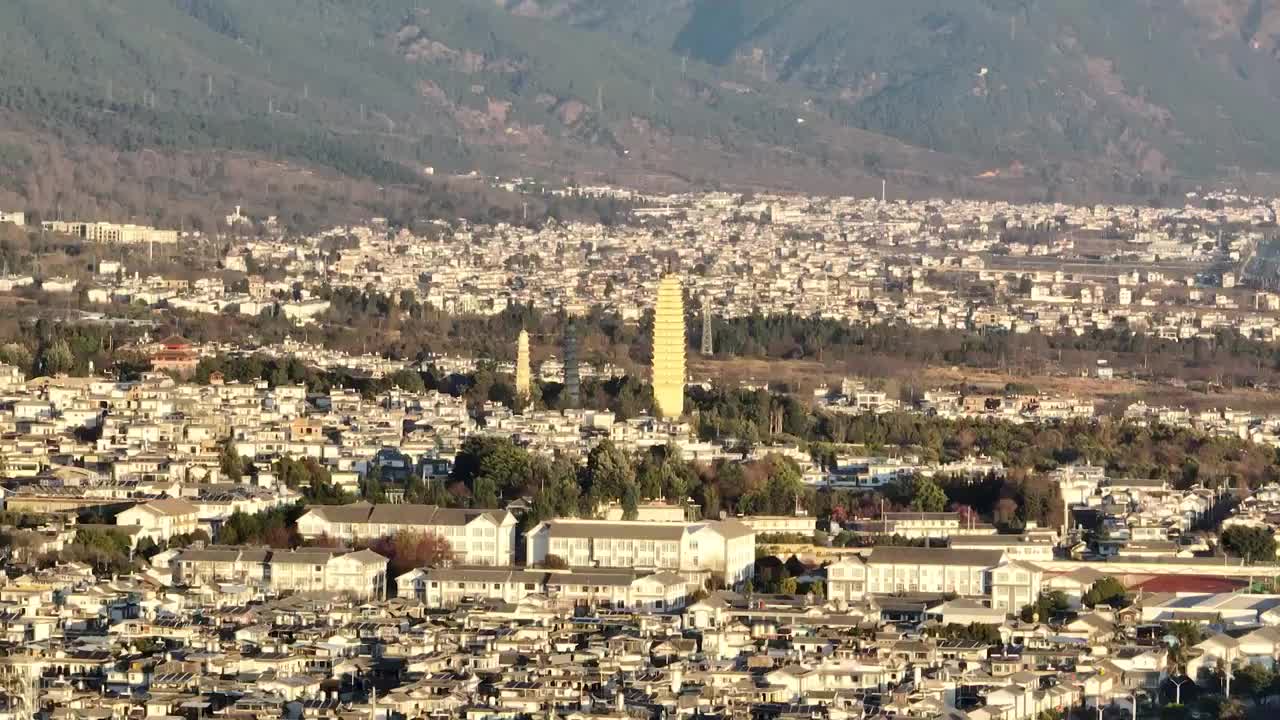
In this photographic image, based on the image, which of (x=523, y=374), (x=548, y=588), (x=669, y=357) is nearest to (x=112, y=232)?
(x=523, y=374)

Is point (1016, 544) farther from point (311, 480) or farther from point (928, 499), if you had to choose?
point (311, 480)

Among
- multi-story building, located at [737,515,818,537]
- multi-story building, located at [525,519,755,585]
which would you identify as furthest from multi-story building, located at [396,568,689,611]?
multi-story building, located at [737,515,818,537]

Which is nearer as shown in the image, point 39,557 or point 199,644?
point 199,644

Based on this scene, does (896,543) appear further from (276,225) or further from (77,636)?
(276,225)

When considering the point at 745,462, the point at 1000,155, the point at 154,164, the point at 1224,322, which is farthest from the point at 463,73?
the point at 745,462

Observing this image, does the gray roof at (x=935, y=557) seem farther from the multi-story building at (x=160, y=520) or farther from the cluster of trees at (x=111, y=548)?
the multi-story building at (x=160, y=520)

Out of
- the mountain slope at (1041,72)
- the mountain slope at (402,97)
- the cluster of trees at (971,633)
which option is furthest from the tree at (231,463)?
the mountain slope at (1041,72)

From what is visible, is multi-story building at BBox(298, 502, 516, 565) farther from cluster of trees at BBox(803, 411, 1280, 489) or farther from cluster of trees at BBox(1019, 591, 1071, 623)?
cluster of trees at BBox(803, 411, 1280, 489)
